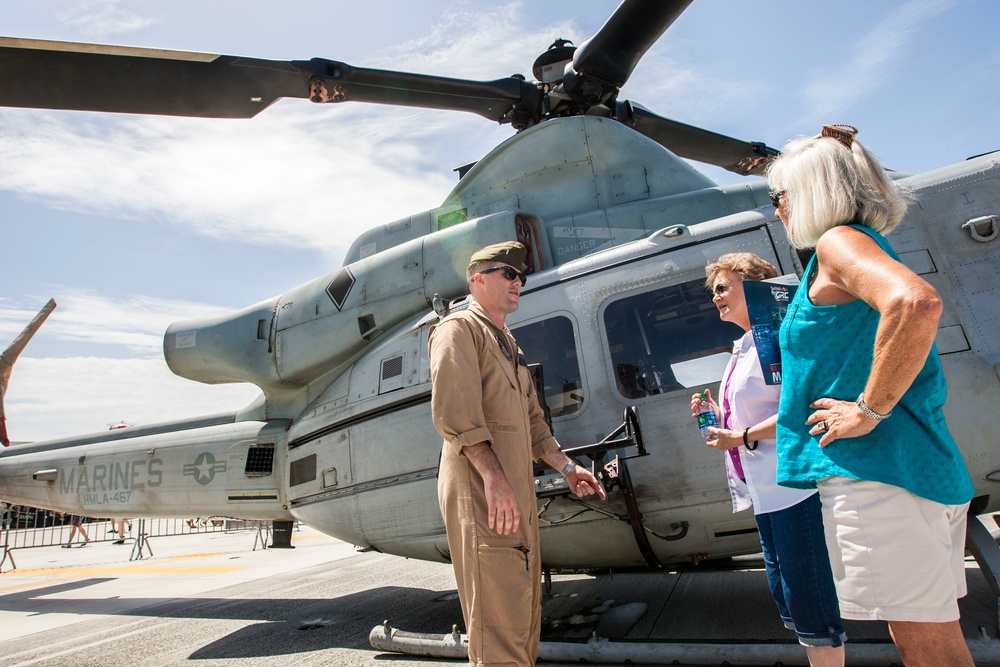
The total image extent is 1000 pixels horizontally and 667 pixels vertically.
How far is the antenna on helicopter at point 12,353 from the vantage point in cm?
743

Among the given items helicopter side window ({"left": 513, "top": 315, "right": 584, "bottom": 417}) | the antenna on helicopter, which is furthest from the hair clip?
the antenna on helicopter

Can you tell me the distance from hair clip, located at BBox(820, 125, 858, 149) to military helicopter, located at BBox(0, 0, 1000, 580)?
1.72 metres

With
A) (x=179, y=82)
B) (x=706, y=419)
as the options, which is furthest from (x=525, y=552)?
(x=179, y=82)

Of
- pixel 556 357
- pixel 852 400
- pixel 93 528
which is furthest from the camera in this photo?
pixel 93 528

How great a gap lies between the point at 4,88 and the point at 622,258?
421cm

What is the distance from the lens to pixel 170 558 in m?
12.4

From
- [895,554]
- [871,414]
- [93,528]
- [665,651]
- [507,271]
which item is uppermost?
[93,528]

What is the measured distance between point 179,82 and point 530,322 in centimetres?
301

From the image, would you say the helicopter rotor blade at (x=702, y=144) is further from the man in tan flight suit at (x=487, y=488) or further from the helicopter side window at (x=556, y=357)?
the man in tan flight suit at (x=487, y=488)

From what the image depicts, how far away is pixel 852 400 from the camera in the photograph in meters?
1.47

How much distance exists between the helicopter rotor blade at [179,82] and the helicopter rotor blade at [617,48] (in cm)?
98

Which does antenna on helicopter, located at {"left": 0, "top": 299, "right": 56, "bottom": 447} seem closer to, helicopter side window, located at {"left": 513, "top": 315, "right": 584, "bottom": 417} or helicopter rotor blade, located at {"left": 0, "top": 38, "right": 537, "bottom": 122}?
helicopter rotor blade, located at {"left": 0, "top": 38, "right": 537, "bottom": 122}

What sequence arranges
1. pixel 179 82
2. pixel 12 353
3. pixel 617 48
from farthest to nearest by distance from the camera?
pixel 12 353
pixel 617 48
pixel 179 82

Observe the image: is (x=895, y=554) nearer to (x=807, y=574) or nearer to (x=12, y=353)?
(x=807, y=574)
